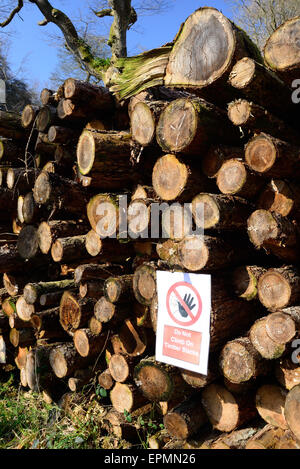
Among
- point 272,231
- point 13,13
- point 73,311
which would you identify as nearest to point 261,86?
point 272,231

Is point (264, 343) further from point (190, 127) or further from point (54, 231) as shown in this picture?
point (54, 231)

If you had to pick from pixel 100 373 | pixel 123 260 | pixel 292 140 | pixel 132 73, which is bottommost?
pixel 100 373

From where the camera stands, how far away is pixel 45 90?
140 inches

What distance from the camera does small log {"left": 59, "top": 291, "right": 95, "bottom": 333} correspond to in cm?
303

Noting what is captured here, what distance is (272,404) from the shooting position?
218cm

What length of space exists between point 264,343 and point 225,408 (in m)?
0.53

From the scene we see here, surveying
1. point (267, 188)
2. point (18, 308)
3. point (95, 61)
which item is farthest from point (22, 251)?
point (95, 61)

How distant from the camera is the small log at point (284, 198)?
214cm

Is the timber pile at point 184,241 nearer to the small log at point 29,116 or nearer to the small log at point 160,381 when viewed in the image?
the small log at point 160,381

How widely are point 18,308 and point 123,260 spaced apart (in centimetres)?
114

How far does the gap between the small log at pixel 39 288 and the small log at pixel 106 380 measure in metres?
0.81

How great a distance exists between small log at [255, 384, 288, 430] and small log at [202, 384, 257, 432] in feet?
0.25

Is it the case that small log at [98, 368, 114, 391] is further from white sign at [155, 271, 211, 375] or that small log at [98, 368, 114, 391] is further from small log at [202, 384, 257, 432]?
small log at [202, 384, 257, 432]
